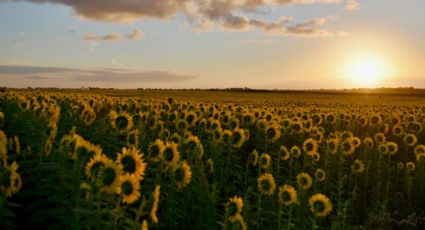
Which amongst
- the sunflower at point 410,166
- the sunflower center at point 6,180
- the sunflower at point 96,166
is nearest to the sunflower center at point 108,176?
the sunflower at point 96,166

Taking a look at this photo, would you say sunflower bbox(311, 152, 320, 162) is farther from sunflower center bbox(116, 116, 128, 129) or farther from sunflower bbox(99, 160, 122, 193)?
sunflower bbox(99, 160, 122, 193)

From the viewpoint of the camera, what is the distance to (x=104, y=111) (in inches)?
583

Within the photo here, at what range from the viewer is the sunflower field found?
15.1 feet

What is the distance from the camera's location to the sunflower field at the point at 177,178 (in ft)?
15.1

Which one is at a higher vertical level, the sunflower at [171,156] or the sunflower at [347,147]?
the sunflower at [171,156]

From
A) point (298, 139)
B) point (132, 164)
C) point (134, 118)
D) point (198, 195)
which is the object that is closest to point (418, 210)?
point (298, 139)

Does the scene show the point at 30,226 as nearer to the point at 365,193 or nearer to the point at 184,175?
the point at 184,175

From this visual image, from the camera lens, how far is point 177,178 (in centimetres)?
598

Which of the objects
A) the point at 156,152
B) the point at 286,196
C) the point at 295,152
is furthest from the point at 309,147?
the point at 156,152

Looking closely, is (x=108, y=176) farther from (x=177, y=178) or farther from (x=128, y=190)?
(x=177, y=178)

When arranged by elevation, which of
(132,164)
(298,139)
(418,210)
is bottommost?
(418,210)

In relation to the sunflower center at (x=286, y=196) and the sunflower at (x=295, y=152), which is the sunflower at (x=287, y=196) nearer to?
the sunflower center at (x=286, y=196)

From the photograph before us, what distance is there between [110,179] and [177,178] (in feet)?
6.23

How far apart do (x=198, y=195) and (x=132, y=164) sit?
2.48 metres
